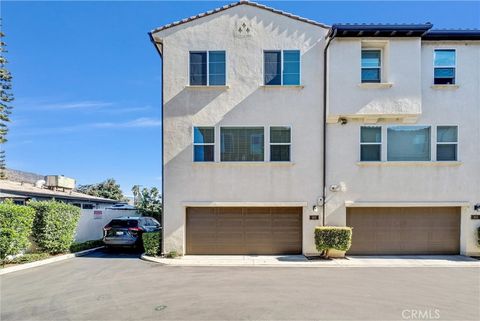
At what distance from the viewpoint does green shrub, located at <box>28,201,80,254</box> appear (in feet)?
37.4

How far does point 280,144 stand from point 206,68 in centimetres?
438

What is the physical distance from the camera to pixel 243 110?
1175 centimetres

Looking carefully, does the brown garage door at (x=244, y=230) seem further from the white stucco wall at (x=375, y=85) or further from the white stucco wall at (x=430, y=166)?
the white stucco wall at (x=375, y=85)

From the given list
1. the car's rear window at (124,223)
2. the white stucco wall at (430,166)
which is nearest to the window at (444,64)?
the white stucco wall at (430,166)

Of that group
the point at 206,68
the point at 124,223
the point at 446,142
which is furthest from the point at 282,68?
the point at 124,223

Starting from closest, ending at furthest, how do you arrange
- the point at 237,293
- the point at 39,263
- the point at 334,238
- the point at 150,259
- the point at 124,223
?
the point at 237,293 < the point at 39,263 < the point at 334,238 < the point at 150,259 < the point at 124,223

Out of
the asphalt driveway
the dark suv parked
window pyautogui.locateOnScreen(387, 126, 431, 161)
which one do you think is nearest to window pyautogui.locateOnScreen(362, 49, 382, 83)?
window pyautogui.locateOnScreen(387, 126, 431, 161)

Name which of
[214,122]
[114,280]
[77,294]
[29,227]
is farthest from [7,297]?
[214,122]

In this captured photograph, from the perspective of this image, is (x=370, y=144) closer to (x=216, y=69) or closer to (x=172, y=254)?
(x=216, y=69)

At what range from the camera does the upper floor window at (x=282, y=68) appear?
1182 cm

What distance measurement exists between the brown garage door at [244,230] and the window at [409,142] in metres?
4.62

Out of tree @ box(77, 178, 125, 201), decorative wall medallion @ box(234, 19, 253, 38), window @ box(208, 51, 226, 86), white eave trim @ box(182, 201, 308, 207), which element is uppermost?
decorative wall medallion @ box(234, 19, 253, 38)

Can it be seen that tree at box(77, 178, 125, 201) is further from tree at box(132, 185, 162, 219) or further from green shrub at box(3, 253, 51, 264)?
green shrub at box(3, 253, 51, 264)

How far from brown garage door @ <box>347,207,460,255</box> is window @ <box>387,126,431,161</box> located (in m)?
2.14
